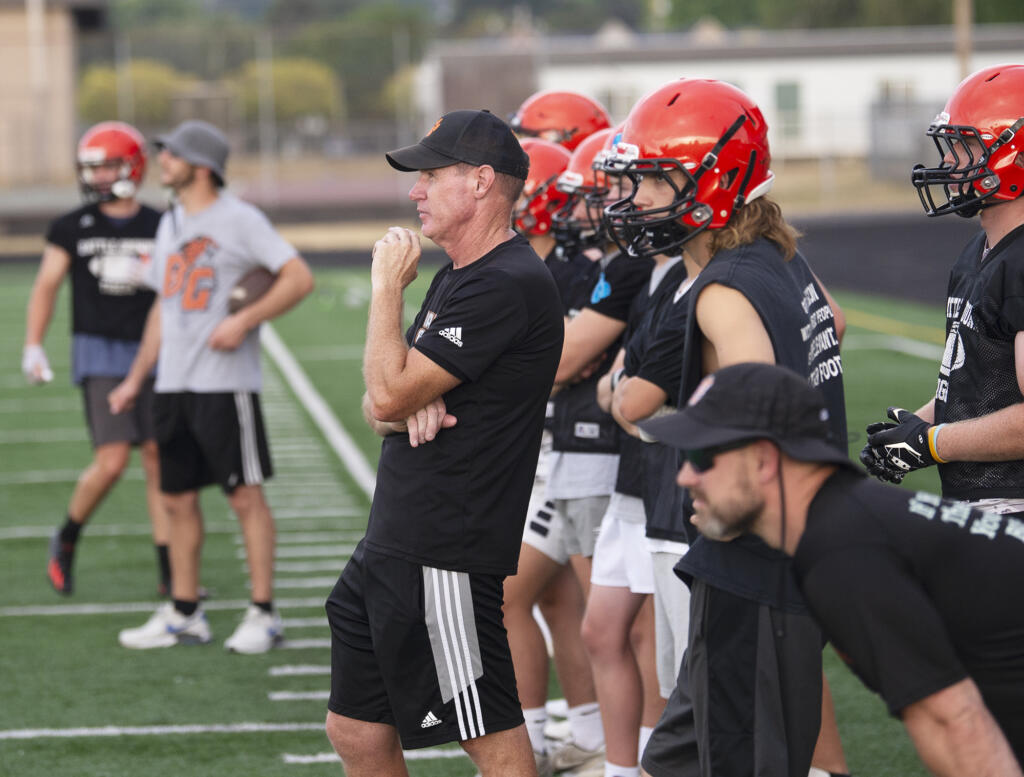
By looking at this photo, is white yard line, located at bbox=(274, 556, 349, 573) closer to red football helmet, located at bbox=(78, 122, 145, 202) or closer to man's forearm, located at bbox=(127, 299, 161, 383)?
man's forearm, located at bbox=(127, 299, 161, 383)

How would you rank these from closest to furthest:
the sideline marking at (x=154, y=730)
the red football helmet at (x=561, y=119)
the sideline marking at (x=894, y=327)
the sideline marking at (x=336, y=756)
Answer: the sideline marking at (x=336, y=756)
the sideline marking at (x=154, y=730)
the red football helmet at (x=561, y=119)
the sideline marking at (x=894, y=327)

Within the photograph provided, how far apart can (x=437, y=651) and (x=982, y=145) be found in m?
2.05

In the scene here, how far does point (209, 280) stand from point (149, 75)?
42917mm

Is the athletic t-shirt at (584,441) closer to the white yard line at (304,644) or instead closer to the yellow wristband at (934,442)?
the yellow wristband at (934,442)

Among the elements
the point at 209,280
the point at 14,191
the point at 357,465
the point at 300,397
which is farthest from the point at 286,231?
the point at 209,280

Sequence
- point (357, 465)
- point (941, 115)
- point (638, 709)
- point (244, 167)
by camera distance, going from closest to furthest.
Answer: point (941, 115) → point (638, 709) → point (357, 465) → point (244, 167)

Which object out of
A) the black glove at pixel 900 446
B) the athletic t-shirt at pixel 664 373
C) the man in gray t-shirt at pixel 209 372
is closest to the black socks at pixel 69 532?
the man in gray t-shirt at pixel 209 372

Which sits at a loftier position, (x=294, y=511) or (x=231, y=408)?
(x=231, y=408)

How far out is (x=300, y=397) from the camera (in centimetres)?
1485

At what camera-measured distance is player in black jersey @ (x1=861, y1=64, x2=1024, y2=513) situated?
3.92 m

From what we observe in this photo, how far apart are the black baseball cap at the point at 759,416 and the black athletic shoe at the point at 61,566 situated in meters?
5.70

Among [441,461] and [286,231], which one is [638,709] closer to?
[441,461]

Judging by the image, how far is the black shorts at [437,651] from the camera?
391 cm

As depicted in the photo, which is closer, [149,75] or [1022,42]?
[149,75]
